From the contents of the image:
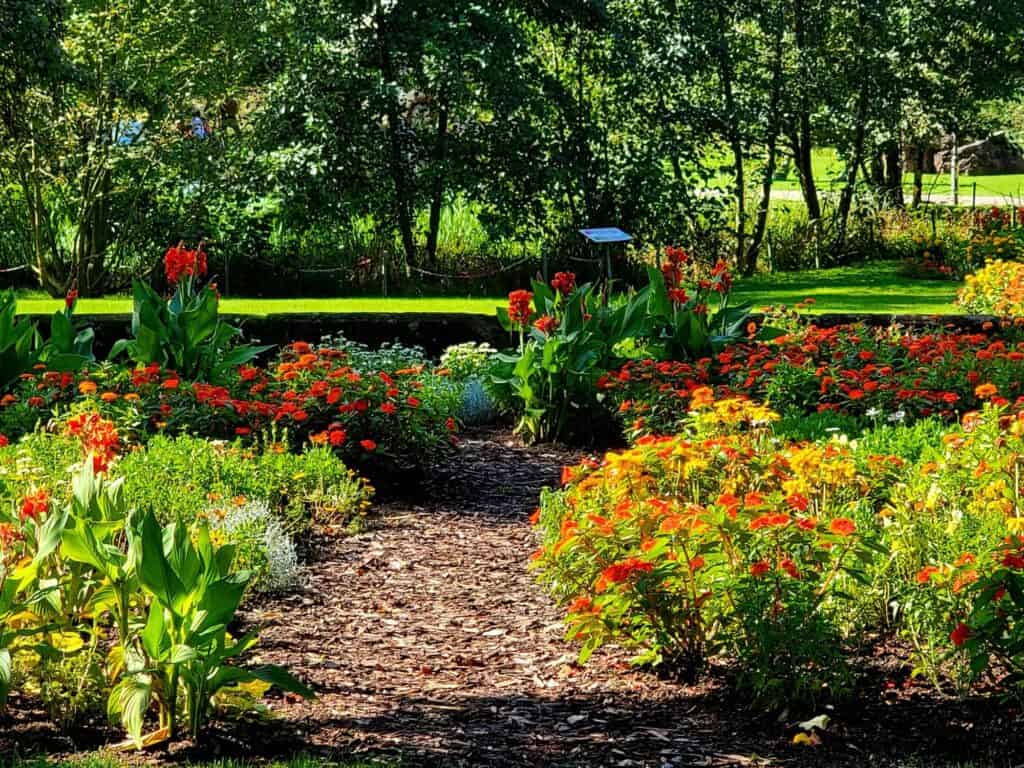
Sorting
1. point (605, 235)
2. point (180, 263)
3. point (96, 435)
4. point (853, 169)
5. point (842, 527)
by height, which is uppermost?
point (853, 169)

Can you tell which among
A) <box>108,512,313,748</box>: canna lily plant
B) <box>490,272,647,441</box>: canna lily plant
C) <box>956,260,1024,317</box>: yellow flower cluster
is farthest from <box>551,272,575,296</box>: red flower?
<box>108,512,313,748</box>: canna lily plant

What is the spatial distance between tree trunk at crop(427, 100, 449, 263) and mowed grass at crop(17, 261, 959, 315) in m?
1.22

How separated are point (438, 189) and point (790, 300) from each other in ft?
12.9

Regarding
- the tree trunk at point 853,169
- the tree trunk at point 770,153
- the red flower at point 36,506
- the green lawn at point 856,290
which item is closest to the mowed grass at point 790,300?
the green lawn at point 856,290

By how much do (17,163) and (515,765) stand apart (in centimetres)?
1152

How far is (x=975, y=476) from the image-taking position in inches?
178

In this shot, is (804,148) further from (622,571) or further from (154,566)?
(154,566)

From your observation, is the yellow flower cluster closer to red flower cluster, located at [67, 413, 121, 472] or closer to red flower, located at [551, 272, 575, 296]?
red flower, located at [551, 272, 575, 296]

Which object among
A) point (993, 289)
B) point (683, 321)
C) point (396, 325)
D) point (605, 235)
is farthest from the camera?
point (993, 289)

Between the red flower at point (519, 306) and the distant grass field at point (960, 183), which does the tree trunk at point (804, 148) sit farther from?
the red flower at point (519, 306)

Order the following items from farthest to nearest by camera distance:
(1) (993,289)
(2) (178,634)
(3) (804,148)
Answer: (3) (804,148) < (1) (993,289) < (2) (178,634)

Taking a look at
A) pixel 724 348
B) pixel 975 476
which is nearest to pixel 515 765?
pixel 975 476

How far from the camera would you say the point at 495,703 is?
412 cm

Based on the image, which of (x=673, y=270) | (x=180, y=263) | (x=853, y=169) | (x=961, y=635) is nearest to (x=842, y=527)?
(x=961, y=635)
